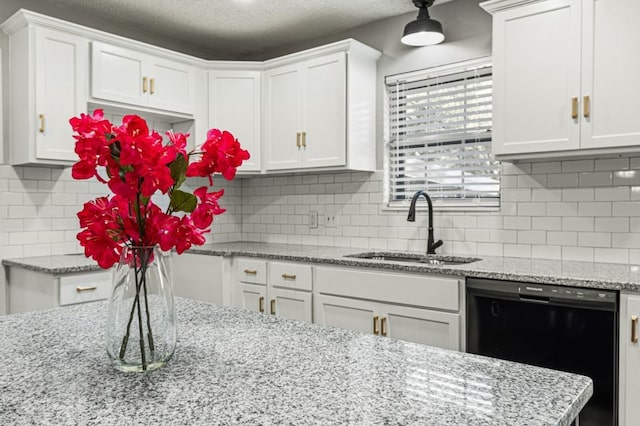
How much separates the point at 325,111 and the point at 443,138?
84 centimetres

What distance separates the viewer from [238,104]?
389 cm

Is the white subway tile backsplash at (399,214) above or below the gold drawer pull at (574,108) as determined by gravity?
below

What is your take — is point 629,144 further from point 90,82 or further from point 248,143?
point 90,82

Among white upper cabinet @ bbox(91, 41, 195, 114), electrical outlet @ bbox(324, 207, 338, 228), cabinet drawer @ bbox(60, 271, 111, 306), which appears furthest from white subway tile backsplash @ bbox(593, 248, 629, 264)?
white upper cabinet @ bbox(91, 41, 195, 114)

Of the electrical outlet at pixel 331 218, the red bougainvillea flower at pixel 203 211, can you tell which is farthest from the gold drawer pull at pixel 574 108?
the red bougainvillea flower at pixel 203 211

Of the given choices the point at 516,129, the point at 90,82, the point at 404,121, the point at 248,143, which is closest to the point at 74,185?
the point at 90,82

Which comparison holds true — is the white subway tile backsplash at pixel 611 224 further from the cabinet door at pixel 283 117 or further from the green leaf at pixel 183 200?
the green leaf at pixel 183 200

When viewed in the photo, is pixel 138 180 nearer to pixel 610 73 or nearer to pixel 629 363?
pixel 629 363

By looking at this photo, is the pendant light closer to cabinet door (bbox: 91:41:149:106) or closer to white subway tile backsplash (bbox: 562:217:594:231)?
white subway tile backsplash (bbox: 562:217:594:231)

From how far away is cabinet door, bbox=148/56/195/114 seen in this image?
11.7ft

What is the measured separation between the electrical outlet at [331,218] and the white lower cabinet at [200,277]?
871 millimetres

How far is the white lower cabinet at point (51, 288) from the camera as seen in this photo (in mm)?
2818

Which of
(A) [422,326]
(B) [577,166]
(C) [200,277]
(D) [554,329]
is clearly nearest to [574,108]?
(B) [577,166]

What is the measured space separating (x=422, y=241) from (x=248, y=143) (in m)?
1.53
